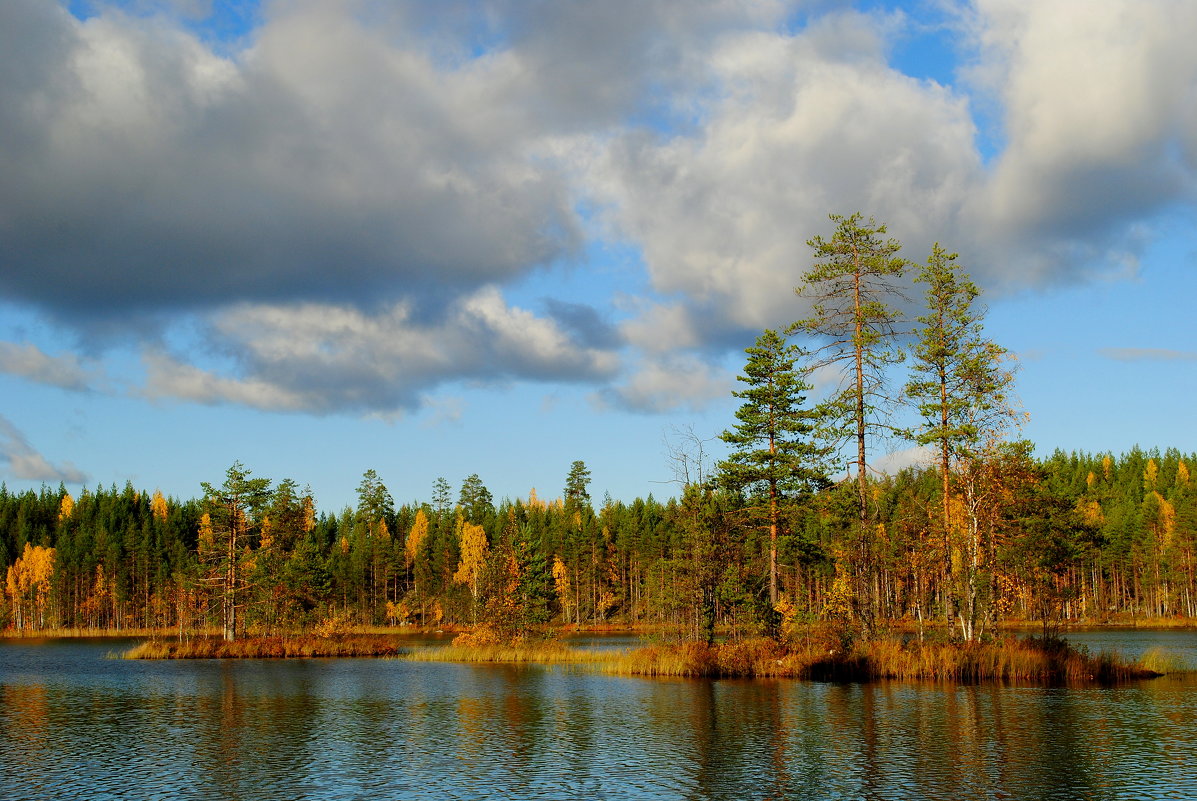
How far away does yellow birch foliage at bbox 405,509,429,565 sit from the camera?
139550mm

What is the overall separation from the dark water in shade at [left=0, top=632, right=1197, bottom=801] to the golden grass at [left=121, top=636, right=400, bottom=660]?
1003 inches

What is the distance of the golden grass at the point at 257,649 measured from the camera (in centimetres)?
6838

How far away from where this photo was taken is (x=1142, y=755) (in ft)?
75.2

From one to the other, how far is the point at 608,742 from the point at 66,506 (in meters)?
182

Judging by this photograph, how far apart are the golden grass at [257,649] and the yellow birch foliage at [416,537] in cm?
6160

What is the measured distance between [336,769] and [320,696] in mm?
18629

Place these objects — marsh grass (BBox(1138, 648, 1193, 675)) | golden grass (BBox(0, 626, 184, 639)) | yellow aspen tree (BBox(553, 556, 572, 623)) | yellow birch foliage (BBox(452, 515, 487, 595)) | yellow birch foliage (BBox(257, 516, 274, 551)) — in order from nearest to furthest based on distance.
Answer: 1. marsh grass (BBox(1138, 648, 1193, 675))
2. yellow birch foliage (BBox(257, 516, 274, 551))
3. golden grass (BBox(0, 626, 184, 639))
4. yellow birch foliage (BBox(452, 515, 487, 595))
5. yellow aspen tree (BBox(553, 556, 572, 623))

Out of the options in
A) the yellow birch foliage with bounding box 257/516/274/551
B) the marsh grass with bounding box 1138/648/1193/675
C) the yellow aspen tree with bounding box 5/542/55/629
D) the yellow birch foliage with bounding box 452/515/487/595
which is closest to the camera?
the marsh grass with bounding box 1138/648/1193/675

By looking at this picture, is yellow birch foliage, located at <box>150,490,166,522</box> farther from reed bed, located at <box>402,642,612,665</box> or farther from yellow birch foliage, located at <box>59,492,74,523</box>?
reed bed, located at <box>402,642,612,665</box>

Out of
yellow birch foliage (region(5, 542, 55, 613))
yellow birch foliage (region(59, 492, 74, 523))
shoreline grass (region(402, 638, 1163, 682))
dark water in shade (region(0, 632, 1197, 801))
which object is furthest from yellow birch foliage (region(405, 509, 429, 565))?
dark water in shade (region(0, 632, 1197, 801))

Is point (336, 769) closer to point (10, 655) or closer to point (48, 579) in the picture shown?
point (10, 655)

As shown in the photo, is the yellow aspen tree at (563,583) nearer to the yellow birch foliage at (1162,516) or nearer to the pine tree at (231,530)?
the pine tree at (231,530)

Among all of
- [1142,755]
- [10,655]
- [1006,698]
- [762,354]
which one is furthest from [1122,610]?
[10,655]

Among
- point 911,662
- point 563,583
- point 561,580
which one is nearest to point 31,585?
point 561,580
